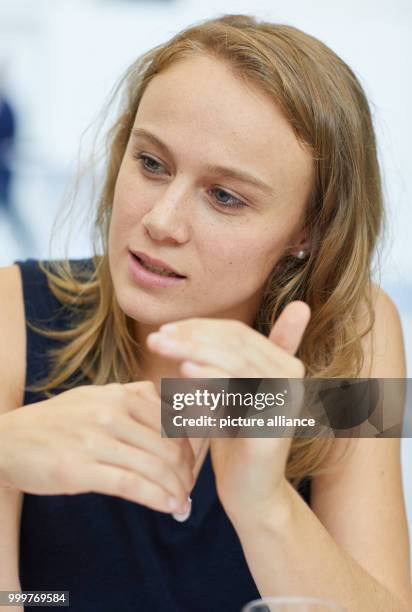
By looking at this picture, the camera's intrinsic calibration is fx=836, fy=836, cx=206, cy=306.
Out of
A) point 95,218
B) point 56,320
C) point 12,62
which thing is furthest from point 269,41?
point 12,62

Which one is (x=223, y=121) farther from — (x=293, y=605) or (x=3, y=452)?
(x=293, y=605)

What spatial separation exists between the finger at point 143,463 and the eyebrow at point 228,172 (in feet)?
1.52

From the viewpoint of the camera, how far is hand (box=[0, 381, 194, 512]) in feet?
3.07

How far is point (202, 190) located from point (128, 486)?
507mm

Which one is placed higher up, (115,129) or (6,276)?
(115,129)

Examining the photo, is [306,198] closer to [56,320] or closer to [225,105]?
[225,105]

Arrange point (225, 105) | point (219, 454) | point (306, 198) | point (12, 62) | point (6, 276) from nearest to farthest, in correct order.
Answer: point (219, 454), point (225, 105), point (306, 198), point (6, 276), point (12, 62)

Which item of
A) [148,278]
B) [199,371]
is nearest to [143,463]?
[199,371]

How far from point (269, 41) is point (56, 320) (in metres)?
0.61

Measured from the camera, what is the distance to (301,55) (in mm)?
1329

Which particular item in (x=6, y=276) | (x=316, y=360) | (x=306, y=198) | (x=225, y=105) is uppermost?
(x=225, y=105)

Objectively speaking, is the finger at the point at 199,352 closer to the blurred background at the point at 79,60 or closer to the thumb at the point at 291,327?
the thumb at the point at 291,327

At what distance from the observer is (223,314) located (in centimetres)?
146

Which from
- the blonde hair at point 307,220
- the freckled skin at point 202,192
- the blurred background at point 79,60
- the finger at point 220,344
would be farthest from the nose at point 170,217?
the blurred background at point 79,60
